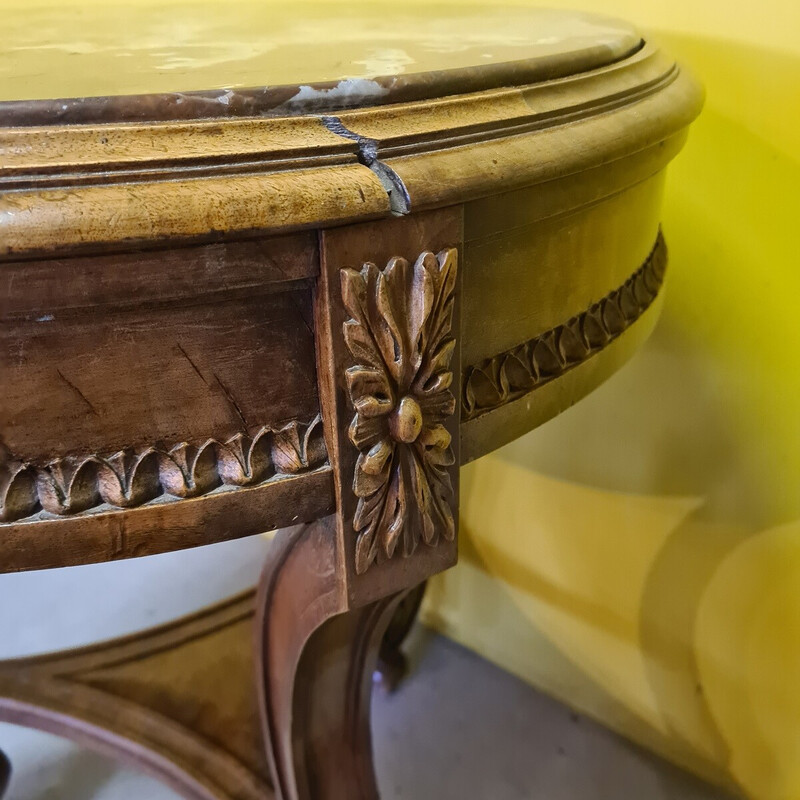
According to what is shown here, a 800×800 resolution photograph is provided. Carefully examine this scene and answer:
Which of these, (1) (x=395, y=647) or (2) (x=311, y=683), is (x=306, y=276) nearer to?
(2) (x=311, y=683)

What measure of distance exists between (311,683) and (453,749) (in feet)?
1.34

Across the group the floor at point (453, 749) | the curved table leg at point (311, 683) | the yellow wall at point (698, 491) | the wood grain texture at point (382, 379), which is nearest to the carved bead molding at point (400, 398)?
the wood grain texture at point (382, 379)

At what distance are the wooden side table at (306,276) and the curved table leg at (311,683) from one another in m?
0.10

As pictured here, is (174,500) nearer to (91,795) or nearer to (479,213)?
(479,213)

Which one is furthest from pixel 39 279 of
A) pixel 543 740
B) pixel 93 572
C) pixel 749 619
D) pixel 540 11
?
pixel 93 572

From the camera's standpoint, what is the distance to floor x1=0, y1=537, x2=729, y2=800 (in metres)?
0.83

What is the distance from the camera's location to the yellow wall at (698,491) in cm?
61

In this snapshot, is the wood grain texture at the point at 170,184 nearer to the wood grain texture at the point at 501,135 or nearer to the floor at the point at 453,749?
the wood grain texture at the point at 501,135

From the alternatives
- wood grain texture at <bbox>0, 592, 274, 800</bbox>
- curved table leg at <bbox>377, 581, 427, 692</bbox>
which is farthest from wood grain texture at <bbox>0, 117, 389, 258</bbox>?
curved table leg at <bbox>377, 581, 427, 692</bbox>

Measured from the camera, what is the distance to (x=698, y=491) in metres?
0.74

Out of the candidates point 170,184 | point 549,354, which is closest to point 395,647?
point 549,354

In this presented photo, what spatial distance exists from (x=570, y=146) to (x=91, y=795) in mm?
847

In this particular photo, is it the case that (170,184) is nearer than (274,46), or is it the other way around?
(170,184)

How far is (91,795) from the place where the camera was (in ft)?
2.74
